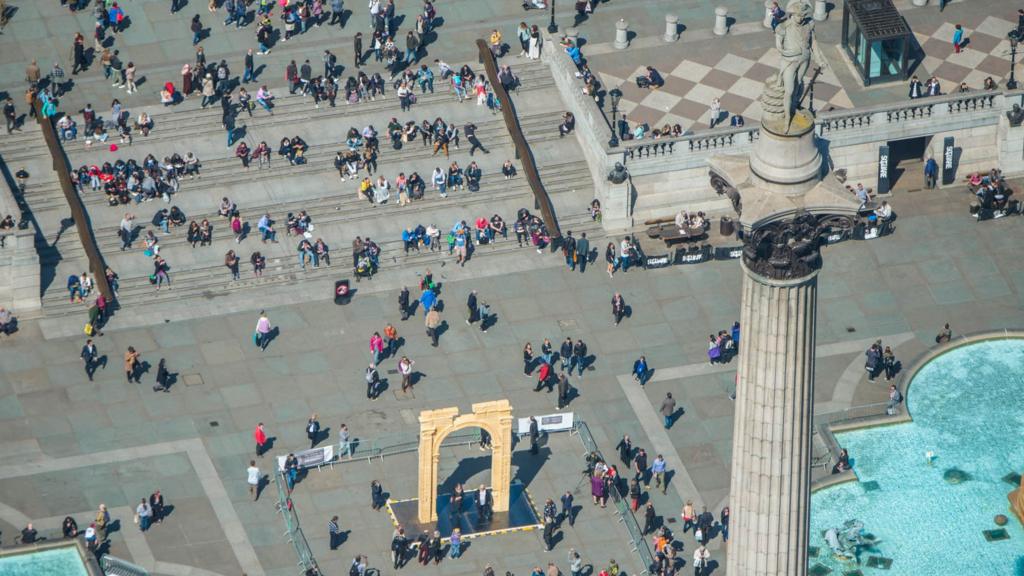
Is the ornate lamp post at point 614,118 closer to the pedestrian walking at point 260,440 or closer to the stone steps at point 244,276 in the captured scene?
the stone steps at point 244,276

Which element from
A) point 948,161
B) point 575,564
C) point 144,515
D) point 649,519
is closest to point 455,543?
point 575,564

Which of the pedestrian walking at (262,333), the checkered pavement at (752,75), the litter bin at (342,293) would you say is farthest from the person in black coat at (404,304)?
the checkered pavement at (752,75)

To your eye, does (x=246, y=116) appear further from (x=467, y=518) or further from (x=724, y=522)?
(x=724, y=522)

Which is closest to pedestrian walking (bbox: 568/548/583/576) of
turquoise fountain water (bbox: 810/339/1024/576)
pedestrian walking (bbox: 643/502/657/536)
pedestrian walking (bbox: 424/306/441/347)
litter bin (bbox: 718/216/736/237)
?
pedestrian walking (bbox: 643/502/657/536)

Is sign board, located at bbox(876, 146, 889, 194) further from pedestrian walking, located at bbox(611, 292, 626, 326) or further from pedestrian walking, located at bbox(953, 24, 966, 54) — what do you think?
pedestrian walking, located at bbox(611, 292, 626, 326)

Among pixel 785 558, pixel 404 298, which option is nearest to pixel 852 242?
pixel 404 298

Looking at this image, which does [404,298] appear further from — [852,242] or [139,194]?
[852,242]
